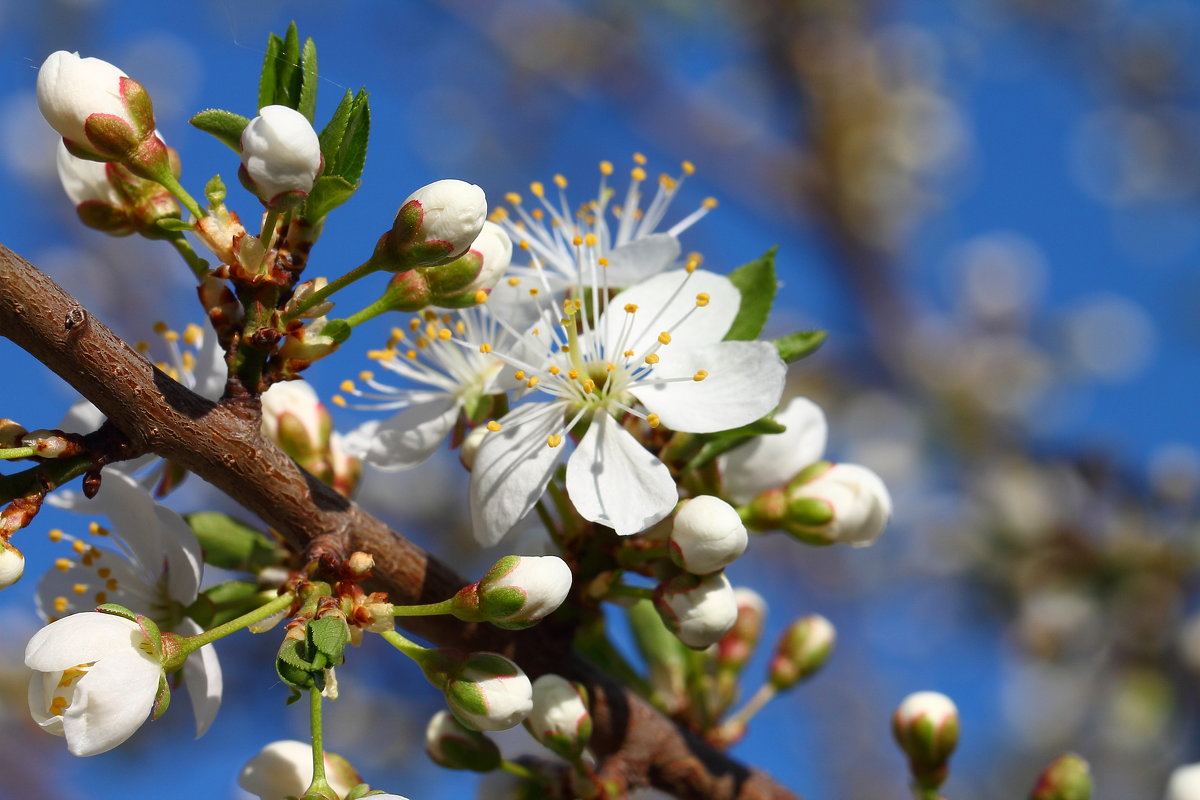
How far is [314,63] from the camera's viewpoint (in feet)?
4.50

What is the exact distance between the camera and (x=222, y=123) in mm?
1288

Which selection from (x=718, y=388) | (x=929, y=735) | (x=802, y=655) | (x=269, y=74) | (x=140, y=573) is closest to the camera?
(x=269, y=74)

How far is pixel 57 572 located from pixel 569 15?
5.38 m

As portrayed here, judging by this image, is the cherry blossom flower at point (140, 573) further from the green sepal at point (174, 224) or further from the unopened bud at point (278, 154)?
the unopened bud at point (278, 154)

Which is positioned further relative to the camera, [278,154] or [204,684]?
[204,684]

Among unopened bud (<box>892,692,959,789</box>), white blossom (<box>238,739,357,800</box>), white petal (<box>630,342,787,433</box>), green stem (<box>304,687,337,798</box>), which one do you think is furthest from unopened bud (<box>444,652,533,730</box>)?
unopened bud (<box>892,692,959,789</box>)

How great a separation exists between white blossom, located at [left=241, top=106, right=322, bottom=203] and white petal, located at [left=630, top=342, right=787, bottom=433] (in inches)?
21.2

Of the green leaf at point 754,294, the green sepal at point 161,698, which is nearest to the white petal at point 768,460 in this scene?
the green leaf at point 754,294

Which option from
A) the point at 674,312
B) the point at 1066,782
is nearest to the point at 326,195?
the point at 674,312

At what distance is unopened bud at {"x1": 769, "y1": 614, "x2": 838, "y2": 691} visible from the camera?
2086 mm

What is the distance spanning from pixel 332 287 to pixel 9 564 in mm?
437

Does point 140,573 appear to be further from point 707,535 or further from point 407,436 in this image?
point 707,535

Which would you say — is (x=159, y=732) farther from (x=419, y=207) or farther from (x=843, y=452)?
(x=843, y=452)

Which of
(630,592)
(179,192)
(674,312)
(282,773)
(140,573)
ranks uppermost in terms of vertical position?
(674,312)
